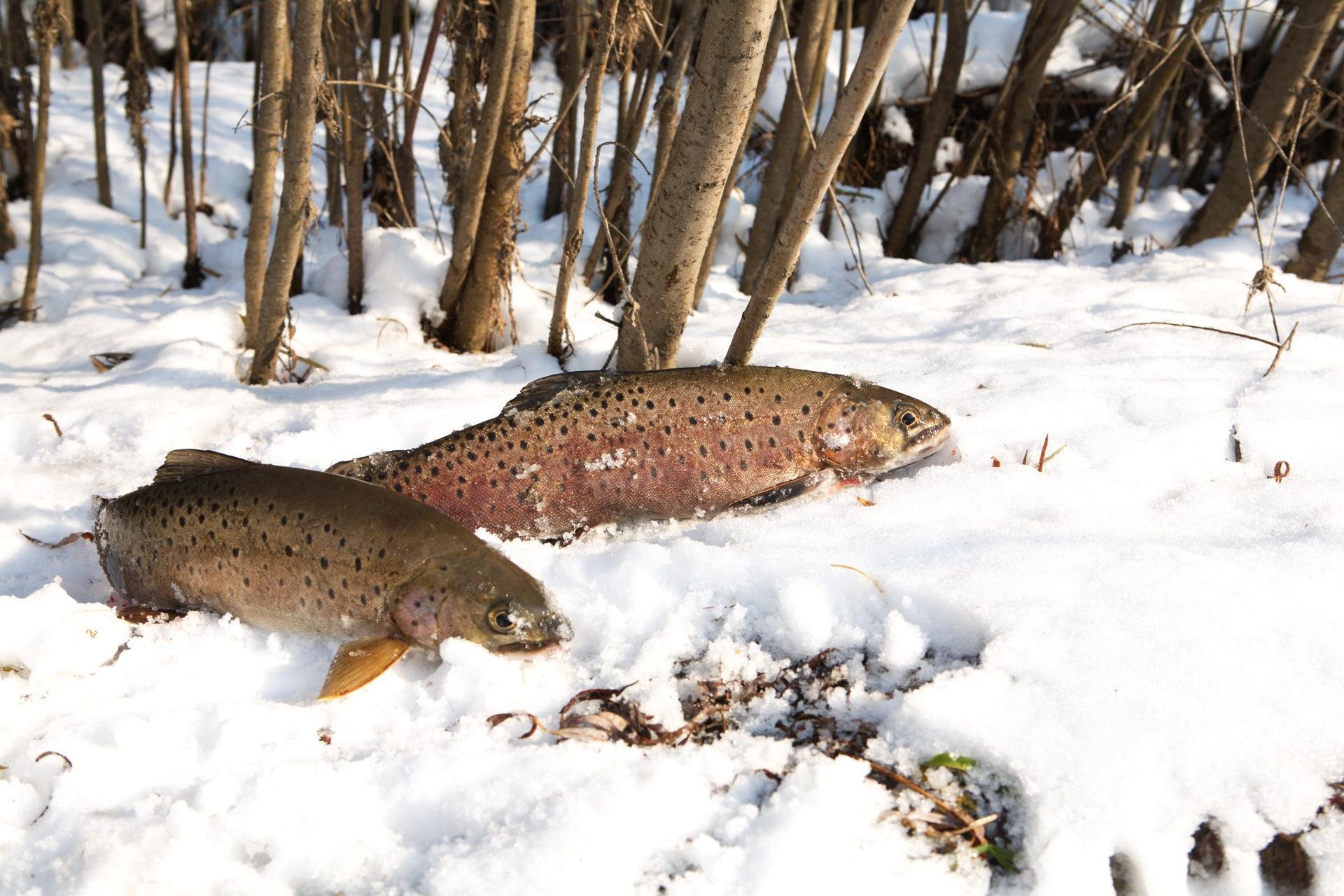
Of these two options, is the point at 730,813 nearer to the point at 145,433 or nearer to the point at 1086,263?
the point at 145,433

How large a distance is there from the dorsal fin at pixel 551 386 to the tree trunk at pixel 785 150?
2815 millimetres

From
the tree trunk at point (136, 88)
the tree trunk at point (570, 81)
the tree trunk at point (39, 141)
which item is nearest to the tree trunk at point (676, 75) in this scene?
the tree trunk at point (570, 81)

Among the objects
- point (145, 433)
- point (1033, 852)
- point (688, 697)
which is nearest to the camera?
point (1033, 852)

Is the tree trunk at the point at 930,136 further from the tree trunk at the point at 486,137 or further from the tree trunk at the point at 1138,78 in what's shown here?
the tree trunk at the point at 486,137

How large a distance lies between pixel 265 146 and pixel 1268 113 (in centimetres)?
610

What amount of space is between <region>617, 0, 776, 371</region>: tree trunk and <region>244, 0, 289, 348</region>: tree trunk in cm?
198

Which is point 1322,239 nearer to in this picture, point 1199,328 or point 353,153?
point 1199,328

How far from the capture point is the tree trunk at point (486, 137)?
4090 mm

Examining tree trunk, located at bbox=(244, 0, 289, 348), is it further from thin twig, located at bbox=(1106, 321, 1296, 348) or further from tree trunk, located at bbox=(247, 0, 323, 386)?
thin twig, located at bbox=(1106, 321, 1296, 348)

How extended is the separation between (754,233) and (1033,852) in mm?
4594

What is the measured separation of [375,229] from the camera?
5641mm

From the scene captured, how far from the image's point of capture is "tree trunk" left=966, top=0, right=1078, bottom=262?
6434mm

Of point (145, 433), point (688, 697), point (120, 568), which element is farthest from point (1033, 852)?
point (145, 433)

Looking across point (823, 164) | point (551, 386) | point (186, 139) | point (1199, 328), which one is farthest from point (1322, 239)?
point (186, 139)
